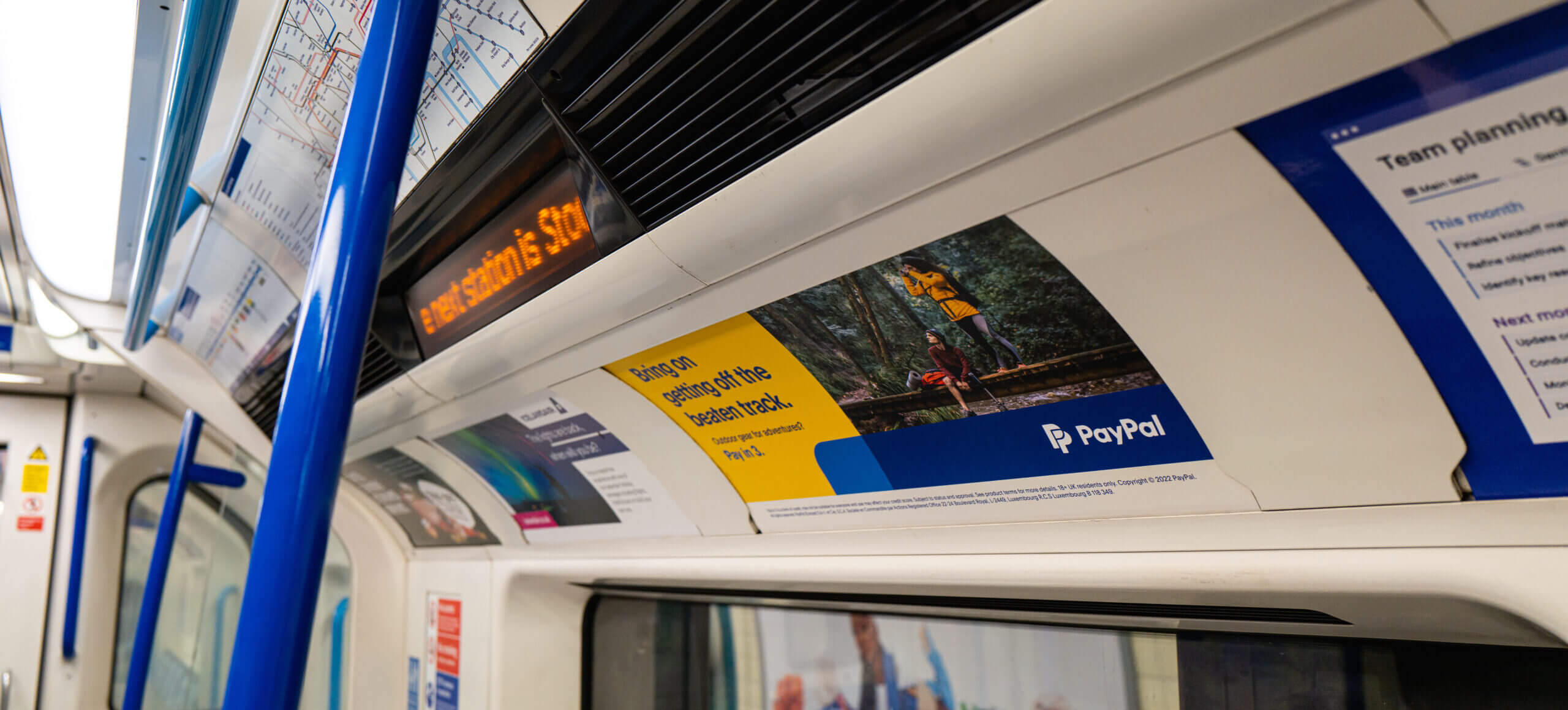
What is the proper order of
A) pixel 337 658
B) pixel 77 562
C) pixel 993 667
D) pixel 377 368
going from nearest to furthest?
1. pixel 993 667
2. pixel 377 368
3. pixel 337 658
4. pixel 77 562

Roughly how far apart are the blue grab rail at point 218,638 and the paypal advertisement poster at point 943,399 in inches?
171

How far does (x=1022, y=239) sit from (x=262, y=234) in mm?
1796

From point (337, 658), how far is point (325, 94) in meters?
2.89

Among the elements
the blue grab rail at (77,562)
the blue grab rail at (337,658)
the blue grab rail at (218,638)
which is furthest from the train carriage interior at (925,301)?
the blue grab rail at (218,638)

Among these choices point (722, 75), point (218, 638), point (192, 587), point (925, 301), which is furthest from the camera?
point (218, 638)

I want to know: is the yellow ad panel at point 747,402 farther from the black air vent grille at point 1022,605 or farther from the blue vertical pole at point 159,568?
the blue vertical pole at point 159,568

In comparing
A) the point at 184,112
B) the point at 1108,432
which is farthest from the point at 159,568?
the point at 1108,432

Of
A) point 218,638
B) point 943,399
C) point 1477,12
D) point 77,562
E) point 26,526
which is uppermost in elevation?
point 1477,12

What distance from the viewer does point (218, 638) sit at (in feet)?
15.4

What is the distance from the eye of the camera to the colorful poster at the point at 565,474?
5.61 ft

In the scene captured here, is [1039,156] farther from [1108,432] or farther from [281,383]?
[281,383]

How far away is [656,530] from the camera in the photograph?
184 cm

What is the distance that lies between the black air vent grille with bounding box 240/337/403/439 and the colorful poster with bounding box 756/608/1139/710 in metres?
1.05

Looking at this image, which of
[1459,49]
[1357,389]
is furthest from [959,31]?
[1357,389]
